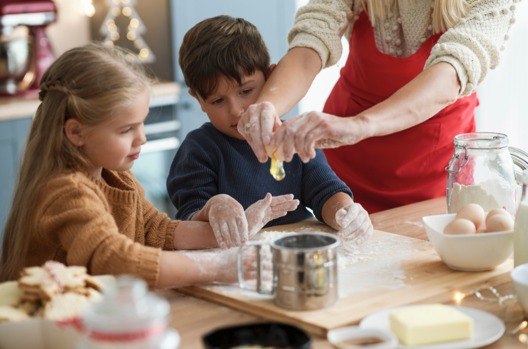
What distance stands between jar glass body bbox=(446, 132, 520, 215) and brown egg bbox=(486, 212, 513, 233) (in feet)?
0.76

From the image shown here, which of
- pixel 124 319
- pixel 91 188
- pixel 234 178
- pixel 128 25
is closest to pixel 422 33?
pixel 234 178

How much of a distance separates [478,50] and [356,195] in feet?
1.83

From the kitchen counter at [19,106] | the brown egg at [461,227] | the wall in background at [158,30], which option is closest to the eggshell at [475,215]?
the brown egg at [461,227]

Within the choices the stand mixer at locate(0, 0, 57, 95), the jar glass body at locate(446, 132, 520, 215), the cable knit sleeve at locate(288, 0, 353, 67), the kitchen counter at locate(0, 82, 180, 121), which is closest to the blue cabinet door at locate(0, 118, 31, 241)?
the kitchen counter at locate(0, 82, 180, 121)

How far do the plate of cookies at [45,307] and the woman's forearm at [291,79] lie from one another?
0.83 m

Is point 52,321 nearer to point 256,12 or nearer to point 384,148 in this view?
point 384,148

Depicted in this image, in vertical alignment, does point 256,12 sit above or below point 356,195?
above

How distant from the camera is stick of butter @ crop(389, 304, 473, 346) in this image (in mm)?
1196

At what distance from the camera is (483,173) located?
5.93 feet

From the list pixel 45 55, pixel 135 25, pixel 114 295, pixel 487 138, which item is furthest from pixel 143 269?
pixel 135 25

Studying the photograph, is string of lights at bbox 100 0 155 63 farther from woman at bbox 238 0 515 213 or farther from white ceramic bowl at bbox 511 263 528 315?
white ceramic bowl at bbox 511 263 528 315

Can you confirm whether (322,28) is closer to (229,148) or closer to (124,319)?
(229,148)

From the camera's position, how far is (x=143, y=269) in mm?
1433

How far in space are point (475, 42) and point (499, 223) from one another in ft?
1.74
